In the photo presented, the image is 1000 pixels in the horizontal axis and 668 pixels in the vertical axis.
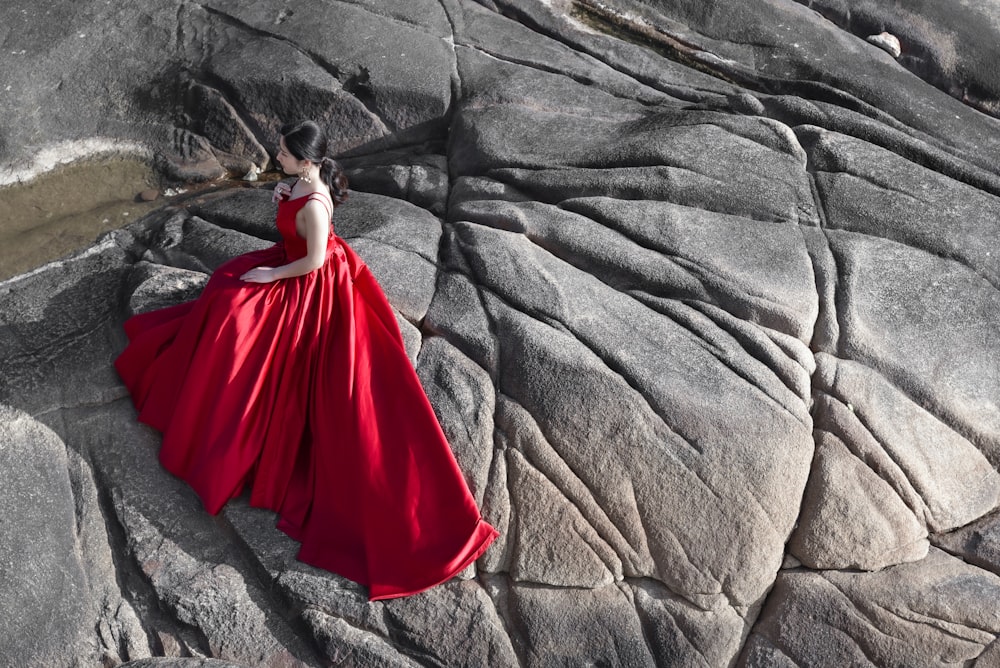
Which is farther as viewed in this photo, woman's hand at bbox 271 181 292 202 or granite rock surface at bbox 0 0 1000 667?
woman's hand at bbox 271 181 292 202

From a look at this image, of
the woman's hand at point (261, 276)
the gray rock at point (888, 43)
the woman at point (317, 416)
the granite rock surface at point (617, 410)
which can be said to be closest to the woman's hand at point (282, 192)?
the woman at point (317, 416)

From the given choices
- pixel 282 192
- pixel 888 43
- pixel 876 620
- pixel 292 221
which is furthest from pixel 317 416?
pixel 888 43

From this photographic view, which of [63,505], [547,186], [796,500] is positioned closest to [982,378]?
[796,500]

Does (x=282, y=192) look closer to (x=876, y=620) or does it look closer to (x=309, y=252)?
(x=309, y=252)

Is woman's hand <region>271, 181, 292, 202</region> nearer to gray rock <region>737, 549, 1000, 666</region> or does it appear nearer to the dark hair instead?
the dark hair

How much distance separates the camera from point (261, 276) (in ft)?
14.0

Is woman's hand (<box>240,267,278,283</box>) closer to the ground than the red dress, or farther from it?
farther from it

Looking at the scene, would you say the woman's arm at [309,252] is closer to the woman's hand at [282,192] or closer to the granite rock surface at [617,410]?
the woman's hand at [282,192]

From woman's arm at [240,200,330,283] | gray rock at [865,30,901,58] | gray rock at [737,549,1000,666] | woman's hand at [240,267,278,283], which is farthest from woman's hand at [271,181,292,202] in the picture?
gray rock at [865,30,901,58]

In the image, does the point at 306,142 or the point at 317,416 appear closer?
the point at 306,142

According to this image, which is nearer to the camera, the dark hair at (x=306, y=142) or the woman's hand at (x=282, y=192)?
the dark hair at (x=306, y=142)

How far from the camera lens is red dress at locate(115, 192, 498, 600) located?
4.16 meters

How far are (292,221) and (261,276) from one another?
0.29 m

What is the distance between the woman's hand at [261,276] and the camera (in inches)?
168
